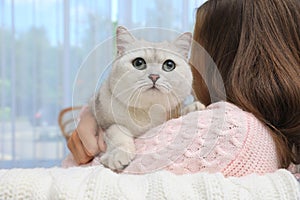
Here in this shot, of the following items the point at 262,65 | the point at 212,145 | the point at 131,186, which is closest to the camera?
the point at 131,186

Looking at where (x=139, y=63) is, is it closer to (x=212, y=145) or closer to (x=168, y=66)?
(x=168, y=66)

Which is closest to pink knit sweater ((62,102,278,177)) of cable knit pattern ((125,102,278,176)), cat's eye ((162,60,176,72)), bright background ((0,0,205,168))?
cable knit pattern ((125,102,278,176))

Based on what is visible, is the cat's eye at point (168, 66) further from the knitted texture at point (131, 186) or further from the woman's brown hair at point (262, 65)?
the knitted texture at point (131, 186)

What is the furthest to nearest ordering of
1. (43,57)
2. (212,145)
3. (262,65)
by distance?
(43,57) → (262,65) → (212,145)

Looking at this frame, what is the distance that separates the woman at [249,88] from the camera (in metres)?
0.80

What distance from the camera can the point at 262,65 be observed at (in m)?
0.90

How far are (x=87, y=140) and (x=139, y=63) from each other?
0.25 m

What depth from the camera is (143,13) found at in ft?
9.92

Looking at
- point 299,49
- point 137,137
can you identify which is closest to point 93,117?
point 137,137

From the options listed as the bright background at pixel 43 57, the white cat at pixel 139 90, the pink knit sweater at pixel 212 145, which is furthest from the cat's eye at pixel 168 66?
the bright background at pixel 43 57

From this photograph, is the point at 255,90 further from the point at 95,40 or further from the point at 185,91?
the point at 95,40

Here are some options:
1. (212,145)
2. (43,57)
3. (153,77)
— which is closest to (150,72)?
(153,77)

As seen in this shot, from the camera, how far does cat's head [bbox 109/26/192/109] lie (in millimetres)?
805

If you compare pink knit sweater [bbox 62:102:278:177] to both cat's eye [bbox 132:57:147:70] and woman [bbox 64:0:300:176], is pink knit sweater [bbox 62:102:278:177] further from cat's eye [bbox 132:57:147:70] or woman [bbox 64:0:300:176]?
Result: cat's eye [bbox 132:57:147:70]
